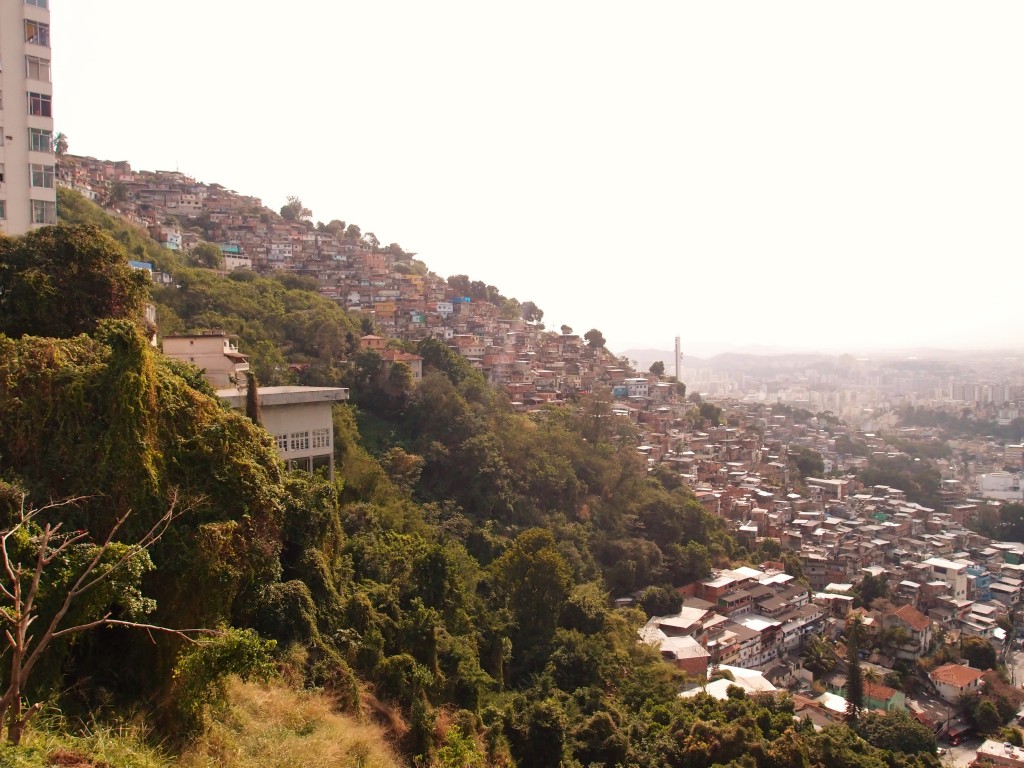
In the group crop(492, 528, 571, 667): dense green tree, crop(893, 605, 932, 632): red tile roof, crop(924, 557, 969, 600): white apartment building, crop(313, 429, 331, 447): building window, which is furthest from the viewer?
crop(924, 557, 969, 600): white apartment building

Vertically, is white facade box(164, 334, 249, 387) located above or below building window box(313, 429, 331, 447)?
above

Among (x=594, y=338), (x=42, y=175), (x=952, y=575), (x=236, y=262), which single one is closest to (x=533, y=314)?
(x=594, y=338)

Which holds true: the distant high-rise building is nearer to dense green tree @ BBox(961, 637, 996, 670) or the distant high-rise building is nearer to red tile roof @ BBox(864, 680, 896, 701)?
red tile roof @ BBox(864, 680, 896, 701)

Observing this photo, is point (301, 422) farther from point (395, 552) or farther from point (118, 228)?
point (118, 228)

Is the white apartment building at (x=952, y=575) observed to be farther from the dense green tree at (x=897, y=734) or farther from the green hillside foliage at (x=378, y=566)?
the dense green tree at (x=897, y=734)

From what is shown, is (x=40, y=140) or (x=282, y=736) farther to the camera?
(x=40, y=140)

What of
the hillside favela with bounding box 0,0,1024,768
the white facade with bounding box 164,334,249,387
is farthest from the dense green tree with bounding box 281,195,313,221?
the white facade with bounding box 164,334,249,387
